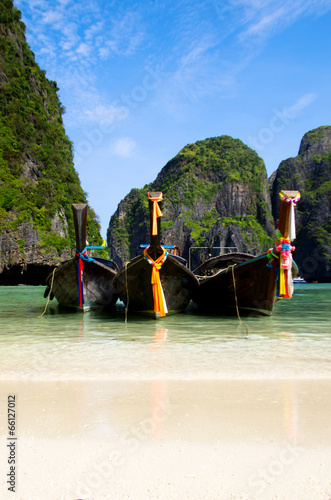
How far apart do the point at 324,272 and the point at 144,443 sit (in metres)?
86.4

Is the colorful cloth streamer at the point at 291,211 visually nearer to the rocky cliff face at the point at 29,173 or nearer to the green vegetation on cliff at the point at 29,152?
the rocky cliff face at the point at 29,173

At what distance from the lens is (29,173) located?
124ft

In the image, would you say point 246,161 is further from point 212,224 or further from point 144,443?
point 144,443

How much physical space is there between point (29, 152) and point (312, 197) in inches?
3138

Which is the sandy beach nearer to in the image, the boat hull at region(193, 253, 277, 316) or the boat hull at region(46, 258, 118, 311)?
the boat hull at region(193, 253, 277, 316)

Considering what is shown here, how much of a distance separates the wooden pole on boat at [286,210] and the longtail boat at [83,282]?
16.3 ft

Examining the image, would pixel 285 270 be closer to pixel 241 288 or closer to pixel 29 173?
pixel 241 288

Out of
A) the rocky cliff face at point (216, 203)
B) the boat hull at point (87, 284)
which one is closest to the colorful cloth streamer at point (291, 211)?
the boat hull at point (87, 284)

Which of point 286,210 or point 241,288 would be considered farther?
point 241,288

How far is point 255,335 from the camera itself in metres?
6.74

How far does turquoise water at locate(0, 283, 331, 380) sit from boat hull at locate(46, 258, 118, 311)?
1.75 metres

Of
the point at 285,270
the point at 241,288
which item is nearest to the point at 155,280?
the point at 241,288

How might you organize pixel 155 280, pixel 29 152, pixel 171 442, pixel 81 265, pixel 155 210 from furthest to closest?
1. pixel 29 152
2. pixel 81 265
3. pixel 155 280
4. pixel 155 210
5. pixel 171 442

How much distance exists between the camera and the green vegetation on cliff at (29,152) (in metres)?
34.6
